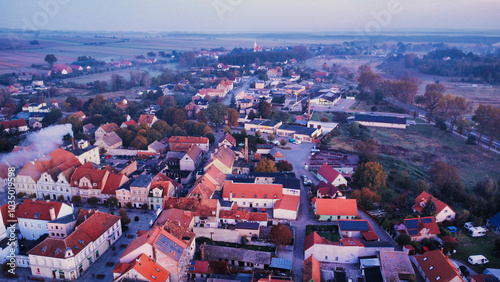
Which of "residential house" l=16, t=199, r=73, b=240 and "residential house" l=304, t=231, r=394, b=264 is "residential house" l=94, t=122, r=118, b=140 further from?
"residential house" l=304, t=231, r=394, b=264

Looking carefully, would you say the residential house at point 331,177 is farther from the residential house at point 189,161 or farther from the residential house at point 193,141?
the residential house at point 193,141

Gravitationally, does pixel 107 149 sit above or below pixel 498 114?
below

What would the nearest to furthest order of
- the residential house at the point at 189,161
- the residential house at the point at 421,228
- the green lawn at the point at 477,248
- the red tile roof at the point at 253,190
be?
the green lawn at the point at 477,248, the residential house at the point at 421,228, the red tile roof at the point at 253,190, the residential house at the point at 189,161

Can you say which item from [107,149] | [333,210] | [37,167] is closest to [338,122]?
[333,210]

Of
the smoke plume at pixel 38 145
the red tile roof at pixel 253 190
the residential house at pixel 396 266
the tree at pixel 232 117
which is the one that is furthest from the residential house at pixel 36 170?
the residential house at pixel 396 266

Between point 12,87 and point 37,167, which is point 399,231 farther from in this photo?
point 12,87

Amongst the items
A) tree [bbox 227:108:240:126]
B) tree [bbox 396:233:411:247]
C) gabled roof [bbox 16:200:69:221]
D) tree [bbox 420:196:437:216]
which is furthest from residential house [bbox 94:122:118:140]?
tree [bbox 420:196:437:216]
